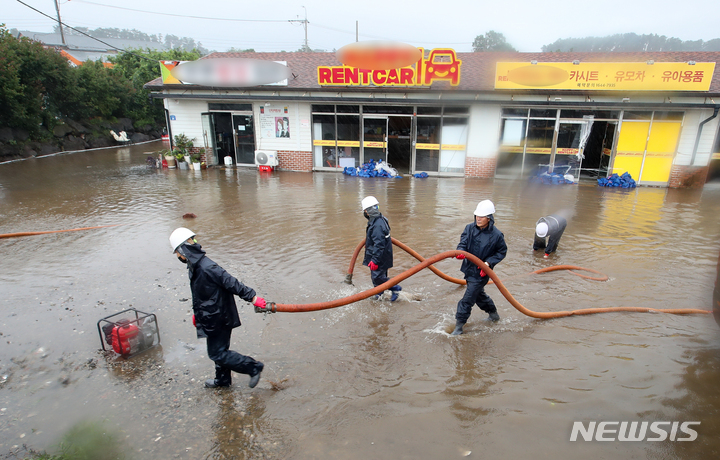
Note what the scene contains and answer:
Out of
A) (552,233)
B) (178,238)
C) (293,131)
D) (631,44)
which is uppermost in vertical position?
(631,44)

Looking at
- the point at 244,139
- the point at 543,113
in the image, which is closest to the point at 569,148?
the point at 543,113

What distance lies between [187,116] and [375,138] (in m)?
7.98

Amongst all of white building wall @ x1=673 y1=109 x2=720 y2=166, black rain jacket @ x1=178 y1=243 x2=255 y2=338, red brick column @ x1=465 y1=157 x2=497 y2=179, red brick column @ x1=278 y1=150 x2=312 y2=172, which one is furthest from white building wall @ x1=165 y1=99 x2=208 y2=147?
white building wall @ x1=673 y1=109 x2=720 y2=166

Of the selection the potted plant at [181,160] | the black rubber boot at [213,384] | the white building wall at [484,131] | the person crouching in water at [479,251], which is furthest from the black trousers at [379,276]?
the potted plant at [181,160]

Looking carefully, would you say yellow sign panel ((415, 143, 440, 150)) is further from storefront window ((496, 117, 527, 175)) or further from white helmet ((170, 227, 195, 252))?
white helmet ((170, 227, 195, 252))

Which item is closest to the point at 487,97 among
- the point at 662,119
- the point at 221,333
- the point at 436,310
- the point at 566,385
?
the point at 662,119

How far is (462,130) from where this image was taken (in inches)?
608

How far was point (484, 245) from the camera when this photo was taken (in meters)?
4.88

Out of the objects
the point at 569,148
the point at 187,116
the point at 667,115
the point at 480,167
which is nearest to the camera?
the point at 667,115

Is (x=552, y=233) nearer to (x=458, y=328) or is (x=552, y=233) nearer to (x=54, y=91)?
(x=458, y=328)

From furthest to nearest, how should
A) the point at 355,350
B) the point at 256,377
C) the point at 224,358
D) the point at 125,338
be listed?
the point at 355,350
the point at 125,338
the point at 256,377
the point at 224,358

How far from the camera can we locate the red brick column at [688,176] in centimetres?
1403

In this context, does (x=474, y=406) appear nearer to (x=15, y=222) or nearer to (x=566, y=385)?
A: (x=566, y=385)

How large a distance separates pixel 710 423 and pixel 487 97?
13.0m
